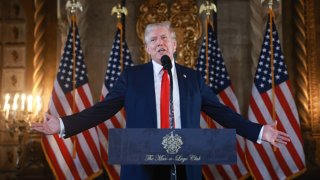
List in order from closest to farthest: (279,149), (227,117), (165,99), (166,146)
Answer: (166,146) → (165,99) → (227,117) → (279,149)

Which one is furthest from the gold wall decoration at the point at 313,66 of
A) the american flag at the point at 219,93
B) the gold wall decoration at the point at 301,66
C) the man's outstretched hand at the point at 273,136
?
the man's outstretched hand at the point at 273,136

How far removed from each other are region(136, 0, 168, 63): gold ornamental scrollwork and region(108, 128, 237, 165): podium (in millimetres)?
4487

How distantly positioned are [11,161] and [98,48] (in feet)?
6.74

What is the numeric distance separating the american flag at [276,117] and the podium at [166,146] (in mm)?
3586

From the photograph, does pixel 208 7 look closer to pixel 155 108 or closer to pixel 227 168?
pixel 227 168

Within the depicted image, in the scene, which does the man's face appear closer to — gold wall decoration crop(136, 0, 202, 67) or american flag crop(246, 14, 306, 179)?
american flag crop(246, 14, 306, 179)

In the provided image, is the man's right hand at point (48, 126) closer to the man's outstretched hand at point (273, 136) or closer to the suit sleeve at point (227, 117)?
the suit sleeve at point (227, 117)

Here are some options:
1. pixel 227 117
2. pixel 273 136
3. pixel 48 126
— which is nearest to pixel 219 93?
pixel 227 117

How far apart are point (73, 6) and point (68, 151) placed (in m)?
1.87

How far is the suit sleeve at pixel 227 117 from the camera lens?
287 centimetres

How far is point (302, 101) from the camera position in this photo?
644 cm

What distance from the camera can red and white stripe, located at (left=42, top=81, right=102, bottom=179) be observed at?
18.7ft

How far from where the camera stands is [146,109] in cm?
288

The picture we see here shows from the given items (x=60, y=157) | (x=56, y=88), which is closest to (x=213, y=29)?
(x=56, y=88)
